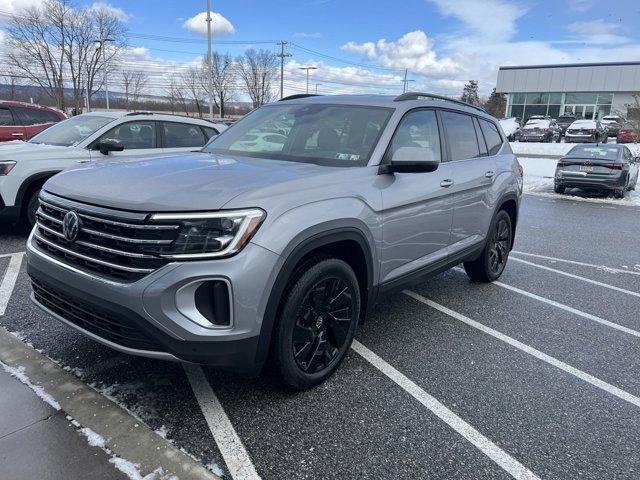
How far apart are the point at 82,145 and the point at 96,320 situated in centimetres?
481

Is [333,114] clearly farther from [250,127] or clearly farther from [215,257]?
[215,257]

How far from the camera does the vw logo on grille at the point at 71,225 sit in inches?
105

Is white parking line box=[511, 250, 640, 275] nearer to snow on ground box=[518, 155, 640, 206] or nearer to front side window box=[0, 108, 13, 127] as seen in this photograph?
snow on ground box=[518, 155, 640, 206]

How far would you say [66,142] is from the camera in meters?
6.87

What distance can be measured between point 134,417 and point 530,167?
2022 cm

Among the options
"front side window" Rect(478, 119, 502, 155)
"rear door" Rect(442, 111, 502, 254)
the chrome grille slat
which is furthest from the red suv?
"rear door" Rect(442, 111, 502, 254)

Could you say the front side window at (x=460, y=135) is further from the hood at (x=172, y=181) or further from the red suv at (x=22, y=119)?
the red suv at (x=22, y=119)

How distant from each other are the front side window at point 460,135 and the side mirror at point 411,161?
1171 millimetres

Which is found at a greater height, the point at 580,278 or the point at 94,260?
the point at 94,260

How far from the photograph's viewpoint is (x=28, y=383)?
301 cm

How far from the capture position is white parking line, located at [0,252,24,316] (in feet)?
14.1

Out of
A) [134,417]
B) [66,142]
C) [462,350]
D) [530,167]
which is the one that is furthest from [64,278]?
[530,167]

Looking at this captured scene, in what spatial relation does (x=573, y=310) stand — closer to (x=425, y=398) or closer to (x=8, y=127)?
(x=425, y=398)

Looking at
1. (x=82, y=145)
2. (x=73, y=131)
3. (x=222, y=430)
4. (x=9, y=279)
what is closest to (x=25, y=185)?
(x=82, y=145)
